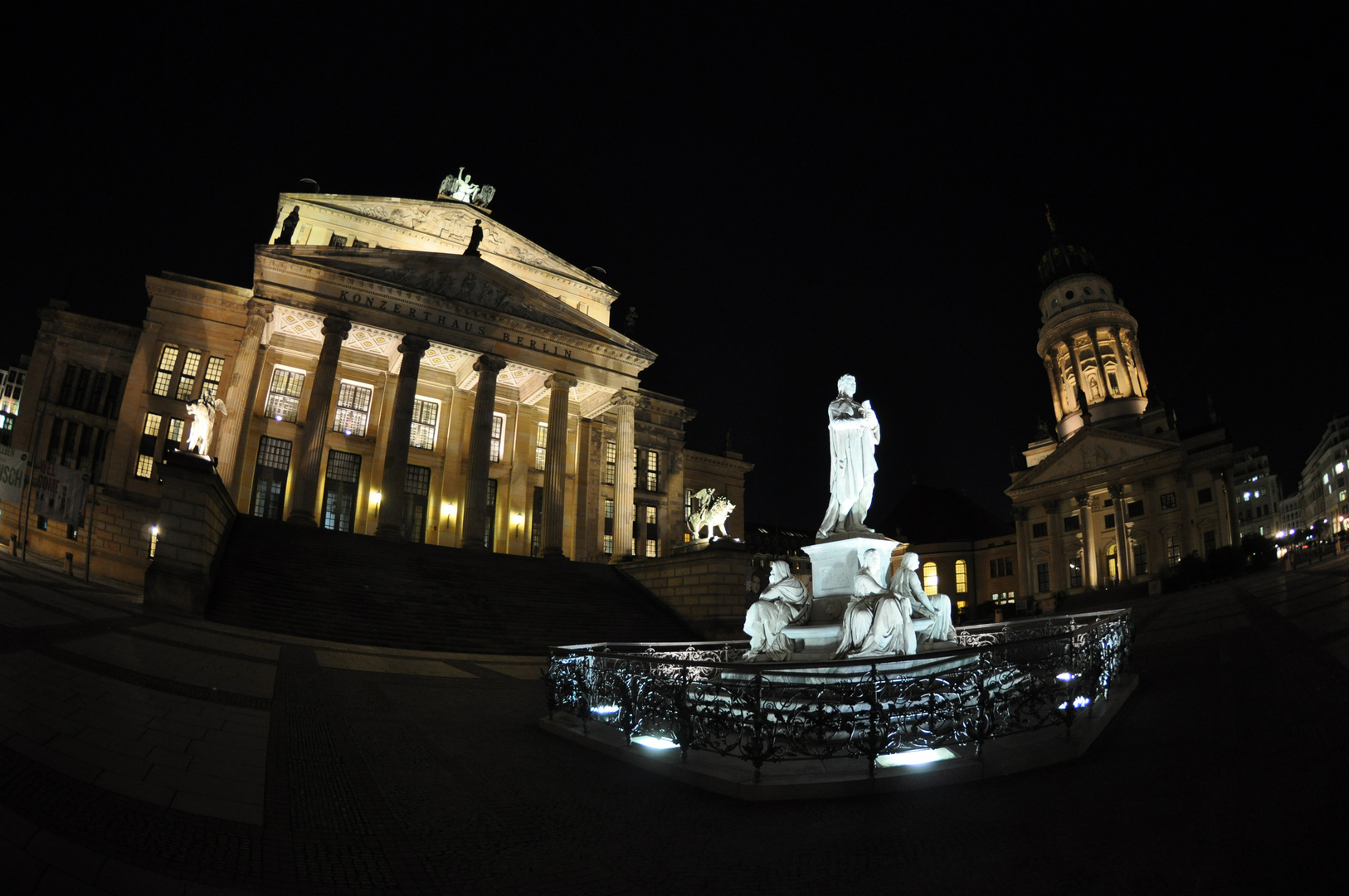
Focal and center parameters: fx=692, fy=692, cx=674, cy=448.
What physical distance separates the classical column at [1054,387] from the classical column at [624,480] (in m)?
55.5

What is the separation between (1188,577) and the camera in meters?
44.3

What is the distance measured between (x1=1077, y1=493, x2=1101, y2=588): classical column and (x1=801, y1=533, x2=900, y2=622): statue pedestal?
181 feet

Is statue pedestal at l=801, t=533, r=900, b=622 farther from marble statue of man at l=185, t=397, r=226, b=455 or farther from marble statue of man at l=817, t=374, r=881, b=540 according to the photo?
marble statue of man at l=185, t=397, r=226, b=455

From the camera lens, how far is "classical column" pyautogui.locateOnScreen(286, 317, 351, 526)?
28.5 m

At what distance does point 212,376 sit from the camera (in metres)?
35.3

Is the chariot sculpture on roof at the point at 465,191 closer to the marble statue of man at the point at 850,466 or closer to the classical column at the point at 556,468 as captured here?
the classical column at the point at 556,468

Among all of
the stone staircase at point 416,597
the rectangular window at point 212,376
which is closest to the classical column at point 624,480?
the stone staircase at point 416,597

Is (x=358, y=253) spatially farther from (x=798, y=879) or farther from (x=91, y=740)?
(x=798, y=879)

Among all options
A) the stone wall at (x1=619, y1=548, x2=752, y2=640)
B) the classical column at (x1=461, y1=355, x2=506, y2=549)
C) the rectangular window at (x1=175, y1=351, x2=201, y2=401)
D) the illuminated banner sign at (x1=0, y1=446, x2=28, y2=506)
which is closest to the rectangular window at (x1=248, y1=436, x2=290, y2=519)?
the rectangular window at (x1=175, y1=351, x2=201, y2=401)

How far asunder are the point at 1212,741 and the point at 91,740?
34.2ft

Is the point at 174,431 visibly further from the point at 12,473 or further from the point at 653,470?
the point at 653,470

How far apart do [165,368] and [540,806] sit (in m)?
38.2

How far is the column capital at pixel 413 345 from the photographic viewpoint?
33031mm

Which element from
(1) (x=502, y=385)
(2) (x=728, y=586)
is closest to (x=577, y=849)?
(2) (x=728, y=586)
